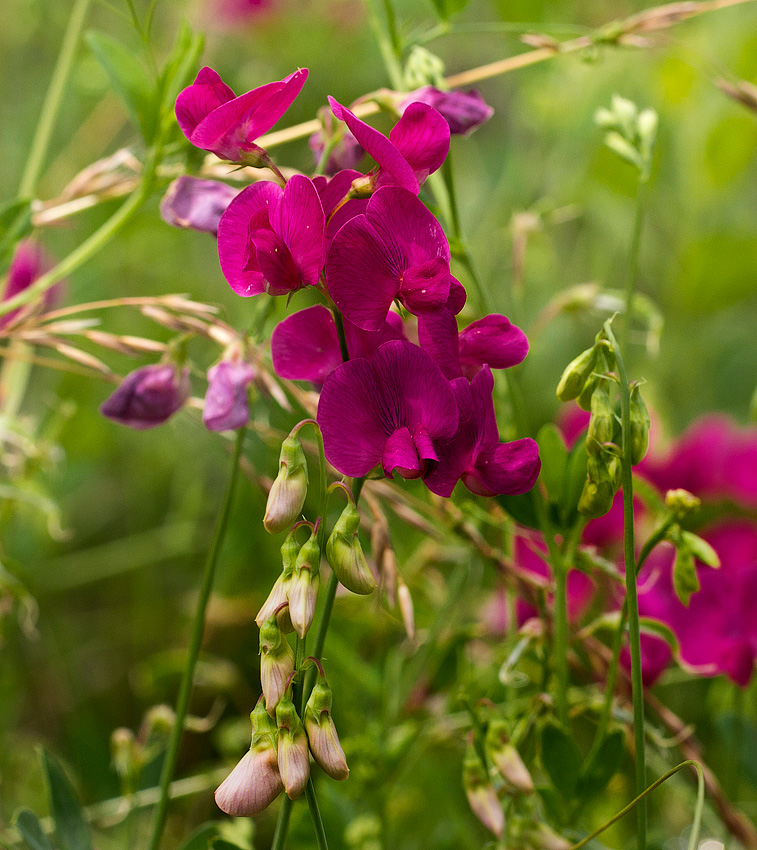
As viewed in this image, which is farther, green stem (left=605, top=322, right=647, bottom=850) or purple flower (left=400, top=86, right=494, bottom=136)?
purple flower (left=400, top=86, right=494, bottom=136)

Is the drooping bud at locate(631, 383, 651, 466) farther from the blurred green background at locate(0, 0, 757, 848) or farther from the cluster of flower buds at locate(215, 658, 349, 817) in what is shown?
the blurred green background at locate(0, 0, 757, 848)

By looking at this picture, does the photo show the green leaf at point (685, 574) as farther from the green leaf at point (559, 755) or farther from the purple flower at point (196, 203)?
the purple flower at point (196, 203)

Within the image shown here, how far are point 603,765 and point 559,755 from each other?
0.03m

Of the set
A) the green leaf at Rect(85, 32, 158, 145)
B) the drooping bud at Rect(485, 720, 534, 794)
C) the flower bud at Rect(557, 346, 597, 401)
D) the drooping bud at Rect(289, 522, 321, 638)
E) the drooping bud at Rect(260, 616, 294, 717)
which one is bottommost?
the drooping bud at Rect(485, 720, 534, 794)

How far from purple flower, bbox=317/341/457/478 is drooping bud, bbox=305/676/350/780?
0.31 feet

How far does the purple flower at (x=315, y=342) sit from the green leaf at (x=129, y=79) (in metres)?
0.27

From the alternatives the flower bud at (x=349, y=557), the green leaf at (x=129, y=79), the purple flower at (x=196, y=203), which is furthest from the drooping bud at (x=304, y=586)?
the green leaf at (x=129, y=79)

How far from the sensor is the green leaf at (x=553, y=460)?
499mm

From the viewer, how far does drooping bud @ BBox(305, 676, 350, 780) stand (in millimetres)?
329

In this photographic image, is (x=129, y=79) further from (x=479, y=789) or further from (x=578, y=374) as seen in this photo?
(x=479, y=789)

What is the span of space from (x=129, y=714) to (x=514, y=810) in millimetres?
774

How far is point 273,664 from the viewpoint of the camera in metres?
0.33

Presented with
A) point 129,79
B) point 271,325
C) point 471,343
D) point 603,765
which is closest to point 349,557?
point 471,343

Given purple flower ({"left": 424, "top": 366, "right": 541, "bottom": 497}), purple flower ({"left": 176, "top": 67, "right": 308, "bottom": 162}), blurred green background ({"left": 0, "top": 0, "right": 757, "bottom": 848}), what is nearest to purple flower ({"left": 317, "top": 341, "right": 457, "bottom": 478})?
purple flower ({"left": 424, "top": 366, "right": 541, "bottom": 497})
